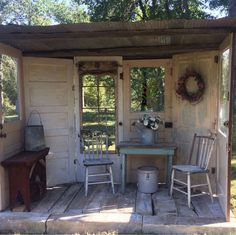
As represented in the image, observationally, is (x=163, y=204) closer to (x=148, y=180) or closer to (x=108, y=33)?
(x=148, y=180)

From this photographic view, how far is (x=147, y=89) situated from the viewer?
4.71m

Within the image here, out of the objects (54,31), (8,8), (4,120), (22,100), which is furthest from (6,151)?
(8,8)

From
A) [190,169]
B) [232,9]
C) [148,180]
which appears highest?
[232,9]

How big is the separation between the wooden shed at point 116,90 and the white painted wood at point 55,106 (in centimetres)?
1

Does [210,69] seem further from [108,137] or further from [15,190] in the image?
[15,190]

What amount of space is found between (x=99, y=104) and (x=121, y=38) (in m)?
1.44

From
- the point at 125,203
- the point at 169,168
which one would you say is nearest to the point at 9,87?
the point at 125,203

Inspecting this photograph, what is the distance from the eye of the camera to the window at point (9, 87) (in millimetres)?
3641

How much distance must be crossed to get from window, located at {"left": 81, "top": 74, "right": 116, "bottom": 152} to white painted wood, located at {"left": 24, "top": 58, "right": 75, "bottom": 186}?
22cm

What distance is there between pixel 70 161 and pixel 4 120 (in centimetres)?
144

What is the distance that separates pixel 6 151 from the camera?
3.64 m

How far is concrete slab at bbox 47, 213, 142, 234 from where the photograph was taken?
10.5 ft

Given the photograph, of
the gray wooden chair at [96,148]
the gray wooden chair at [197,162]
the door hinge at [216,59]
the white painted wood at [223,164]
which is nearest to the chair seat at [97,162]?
the gray wooden chair at [96,148]

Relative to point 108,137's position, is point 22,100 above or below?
above
